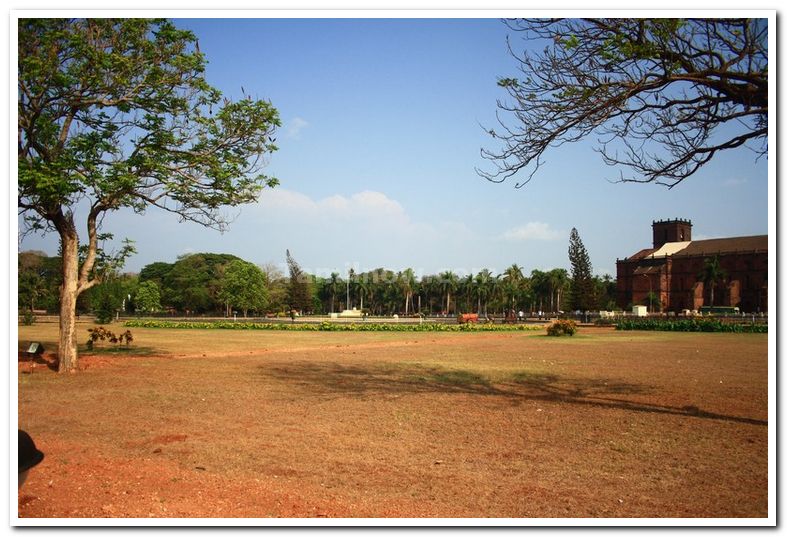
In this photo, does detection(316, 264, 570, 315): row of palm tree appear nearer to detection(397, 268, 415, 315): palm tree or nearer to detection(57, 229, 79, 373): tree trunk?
detection(397, 268, 415, 315): palm tree

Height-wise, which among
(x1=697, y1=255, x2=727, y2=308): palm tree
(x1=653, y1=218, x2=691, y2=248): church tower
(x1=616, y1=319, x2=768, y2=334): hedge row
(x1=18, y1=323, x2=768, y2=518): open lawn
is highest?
(x1=653, y1=218, x2=691, y2=248): church tower

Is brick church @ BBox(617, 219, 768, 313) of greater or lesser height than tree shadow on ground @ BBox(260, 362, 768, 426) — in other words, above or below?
above

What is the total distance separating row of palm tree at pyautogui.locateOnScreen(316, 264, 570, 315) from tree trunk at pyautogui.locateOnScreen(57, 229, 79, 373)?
221 feet

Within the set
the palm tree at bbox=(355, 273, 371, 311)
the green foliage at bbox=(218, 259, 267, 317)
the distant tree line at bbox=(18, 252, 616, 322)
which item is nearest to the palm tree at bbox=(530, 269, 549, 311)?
the distant tree line at bbox=(18, 252, 616, 322)

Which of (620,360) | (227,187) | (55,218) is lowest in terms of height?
(620,360)

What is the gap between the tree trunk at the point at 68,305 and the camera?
13.0m

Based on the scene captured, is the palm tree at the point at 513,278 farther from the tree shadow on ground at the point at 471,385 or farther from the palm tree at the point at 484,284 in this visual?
the tree shadow on ground at the point at 471,385

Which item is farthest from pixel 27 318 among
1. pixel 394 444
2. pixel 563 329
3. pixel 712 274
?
pixel 712 274

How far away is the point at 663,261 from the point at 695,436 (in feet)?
296

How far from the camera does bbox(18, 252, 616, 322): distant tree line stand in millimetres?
61438

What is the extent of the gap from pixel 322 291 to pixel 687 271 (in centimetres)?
5605

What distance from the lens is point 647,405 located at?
9.27 m
